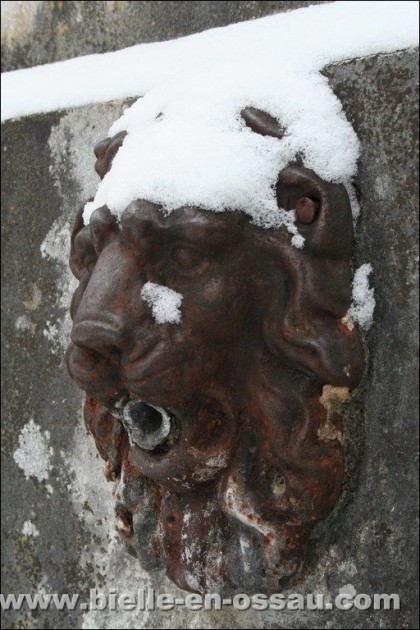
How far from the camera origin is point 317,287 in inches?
29.5

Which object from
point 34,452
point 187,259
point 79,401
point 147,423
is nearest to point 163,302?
point 187,259

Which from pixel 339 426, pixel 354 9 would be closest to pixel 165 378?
pixel 339 426

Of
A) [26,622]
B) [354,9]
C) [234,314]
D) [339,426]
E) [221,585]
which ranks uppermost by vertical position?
[354,9]

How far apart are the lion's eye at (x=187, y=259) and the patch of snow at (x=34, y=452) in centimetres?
54

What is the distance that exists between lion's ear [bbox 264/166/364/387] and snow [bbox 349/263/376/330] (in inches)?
0.6

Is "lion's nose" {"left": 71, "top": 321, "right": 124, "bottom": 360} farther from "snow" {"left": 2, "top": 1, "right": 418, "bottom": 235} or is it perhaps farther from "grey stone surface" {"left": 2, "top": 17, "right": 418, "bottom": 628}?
"grey stone surface" {"left": 2, "top": 17, "right": 418, "bottom": 628}

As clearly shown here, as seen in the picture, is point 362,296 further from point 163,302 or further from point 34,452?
point 34,452

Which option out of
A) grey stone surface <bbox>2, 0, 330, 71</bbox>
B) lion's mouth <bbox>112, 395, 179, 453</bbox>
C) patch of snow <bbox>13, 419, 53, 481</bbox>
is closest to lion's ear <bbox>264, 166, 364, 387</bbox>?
lion's mouth <bbox>112, 395, 179, 453</bbox>

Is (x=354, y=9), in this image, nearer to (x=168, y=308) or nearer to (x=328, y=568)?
(x=168, y=308)

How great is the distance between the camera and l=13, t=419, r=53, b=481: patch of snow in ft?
3.91

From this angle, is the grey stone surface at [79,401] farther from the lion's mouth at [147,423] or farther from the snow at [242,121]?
the lion's mouth at [147,423]

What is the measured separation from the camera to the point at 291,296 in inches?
29.9

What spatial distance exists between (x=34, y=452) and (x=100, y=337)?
1.74ft

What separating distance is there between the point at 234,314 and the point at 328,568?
0.33 m
